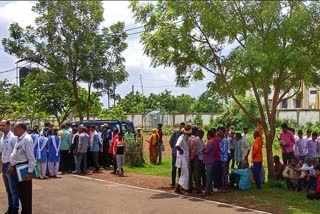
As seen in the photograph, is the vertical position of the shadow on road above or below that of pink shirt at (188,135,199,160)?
below

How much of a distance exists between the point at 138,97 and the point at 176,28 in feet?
203

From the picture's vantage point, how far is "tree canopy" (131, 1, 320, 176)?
13.0 meters

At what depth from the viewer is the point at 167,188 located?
14.5m

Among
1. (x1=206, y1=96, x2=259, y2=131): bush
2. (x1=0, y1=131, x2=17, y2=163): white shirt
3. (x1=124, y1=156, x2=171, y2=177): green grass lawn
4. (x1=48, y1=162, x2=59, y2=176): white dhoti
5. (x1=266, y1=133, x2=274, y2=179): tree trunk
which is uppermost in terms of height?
(x1=206, y1=96, x2=259, y2=131): bush

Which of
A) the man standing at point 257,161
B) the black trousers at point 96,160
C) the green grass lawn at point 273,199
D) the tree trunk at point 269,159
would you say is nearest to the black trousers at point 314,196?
the green grass lawn at point 273,199

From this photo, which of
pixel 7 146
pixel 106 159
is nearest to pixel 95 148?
pixel 106 159

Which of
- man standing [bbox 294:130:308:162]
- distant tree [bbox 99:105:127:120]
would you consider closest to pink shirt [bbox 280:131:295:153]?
man standing [bbox 294:130:308:162]

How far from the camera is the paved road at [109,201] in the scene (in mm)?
11203

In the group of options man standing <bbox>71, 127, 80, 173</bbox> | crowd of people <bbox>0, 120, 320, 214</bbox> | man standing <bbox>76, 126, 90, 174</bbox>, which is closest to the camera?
crowd of people <bbox>0, 120, 320, 214</bbox>

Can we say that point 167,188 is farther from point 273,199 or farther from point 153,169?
point 153,169

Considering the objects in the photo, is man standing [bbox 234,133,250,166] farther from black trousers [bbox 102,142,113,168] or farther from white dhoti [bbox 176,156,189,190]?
black trousers [bbox 102,142,113,168]

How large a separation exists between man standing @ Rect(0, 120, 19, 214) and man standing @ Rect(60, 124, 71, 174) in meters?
7.80

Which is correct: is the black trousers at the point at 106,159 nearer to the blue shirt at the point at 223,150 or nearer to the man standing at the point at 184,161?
the man standing at the point at 184,161

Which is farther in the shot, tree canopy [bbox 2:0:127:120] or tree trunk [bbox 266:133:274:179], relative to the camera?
tree canopy [bbox 2:0:127:120]
